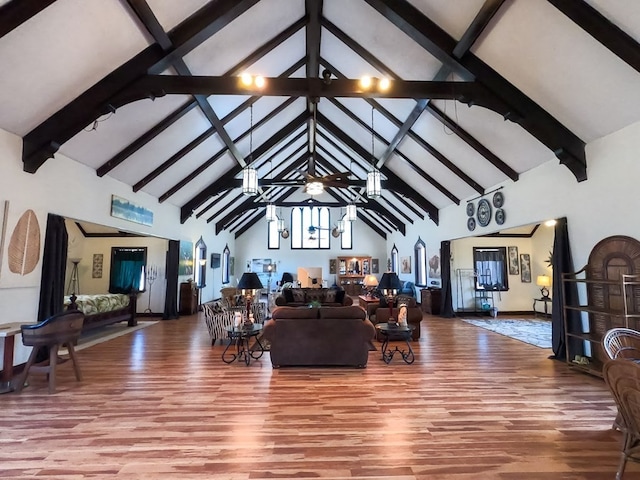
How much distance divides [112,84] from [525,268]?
1167 cm

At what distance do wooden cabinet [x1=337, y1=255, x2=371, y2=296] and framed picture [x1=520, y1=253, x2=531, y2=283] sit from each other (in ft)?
22.2

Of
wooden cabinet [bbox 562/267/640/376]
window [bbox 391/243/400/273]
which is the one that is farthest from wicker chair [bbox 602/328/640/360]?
window [bbox 391/243/400/273]

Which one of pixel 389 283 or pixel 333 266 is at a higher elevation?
pixel 333 266

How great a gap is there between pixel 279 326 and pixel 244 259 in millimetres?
11546

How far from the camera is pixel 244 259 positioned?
1588 cm

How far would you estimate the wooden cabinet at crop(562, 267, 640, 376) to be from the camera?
410cm

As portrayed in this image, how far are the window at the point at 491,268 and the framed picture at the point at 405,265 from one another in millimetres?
2931

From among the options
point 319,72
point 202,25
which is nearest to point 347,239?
point 319,72

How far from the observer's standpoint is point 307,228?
16.0 metres

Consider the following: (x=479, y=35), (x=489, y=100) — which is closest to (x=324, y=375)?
(x=489, y=100)

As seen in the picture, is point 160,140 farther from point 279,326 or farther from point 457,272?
point 457,272

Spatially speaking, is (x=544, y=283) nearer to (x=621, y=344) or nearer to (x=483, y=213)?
(x=483, y=213)

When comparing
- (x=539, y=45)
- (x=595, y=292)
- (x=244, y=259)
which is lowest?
(x=595, y=292)

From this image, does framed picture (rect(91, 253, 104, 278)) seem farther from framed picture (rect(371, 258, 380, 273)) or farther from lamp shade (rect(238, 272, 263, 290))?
framed picture (rect(371, 258, 380, 273))
